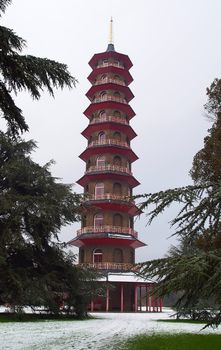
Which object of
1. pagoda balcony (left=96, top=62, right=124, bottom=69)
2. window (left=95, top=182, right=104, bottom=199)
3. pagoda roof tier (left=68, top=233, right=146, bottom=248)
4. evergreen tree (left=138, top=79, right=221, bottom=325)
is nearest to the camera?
evergreen tree (left=138, top=79, right=221, bottom=325)

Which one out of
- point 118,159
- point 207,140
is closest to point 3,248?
point 207,140

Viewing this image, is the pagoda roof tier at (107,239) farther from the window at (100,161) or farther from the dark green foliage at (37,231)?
the dark green foliage at (37,231)

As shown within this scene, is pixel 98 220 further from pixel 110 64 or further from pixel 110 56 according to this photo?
pixel 110 56

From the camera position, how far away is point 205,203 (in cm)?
714

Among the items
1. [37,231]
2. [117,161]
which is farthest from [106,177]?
[37,231]

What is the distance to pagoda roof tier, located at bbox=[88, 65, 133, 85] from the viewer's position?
4103 cm

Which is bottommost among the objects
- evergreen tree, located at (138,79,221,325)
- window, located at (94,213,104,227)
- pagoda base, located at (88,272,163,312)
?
pagoda base, located at (88,272,163,312)

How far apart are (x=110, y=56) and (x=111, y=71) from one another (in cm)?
189

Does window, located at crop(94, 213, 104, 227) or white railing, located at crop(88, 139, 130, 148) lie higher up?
white railing, located at crop(88, 139, 130, 148)

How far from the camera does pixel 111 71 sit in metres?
41.1

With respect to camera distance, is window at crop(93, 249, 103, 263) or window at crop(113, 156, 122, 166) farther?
window at crop(113, 156, 122, 166)

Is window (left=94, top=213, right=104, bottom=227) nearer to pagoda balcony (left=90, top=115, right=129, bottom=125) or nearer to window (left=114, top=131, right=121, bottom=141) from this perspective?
window (left=114, top=131, right=121, bottom=141)

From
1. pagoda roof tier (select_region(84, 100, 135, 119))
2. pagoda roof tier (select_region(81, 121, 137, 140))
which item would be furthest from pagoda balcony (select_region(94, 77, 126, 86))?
pagoda roof tier (select_region(81, 121, 137, 140))

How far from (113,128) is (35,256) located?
17.9 m
